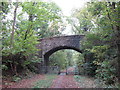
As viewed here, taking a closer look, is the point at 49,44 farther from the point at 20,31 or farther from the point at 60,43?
the point at 20,31

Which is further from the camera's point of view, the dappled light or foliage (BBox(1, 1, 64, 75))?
foliage (BBox(1, 1, 64, 75))

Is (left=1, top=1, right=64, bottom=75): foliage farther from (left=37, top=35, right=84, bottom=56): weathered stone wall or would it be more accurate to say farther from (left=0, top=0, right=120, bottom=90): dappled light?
(left=37, top=35, right=84, bottom=56): weathered stone wall

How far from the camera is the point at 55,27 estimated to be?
70.5 feet

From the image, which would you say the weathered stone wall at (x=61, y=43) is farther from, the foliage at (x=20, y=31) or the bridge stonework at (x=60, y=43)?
the foliage at (x=20, y=31)

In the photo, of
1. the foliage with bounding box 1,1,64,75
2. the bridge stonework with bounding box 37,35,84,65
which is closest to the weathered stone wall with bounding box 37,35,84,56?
the bridge stonework with bounding box 37,35,84,65

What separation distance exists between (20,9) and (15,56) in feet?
11.0

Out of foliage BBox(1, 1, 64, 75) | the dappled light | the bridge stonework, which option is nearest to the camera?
the dappled light

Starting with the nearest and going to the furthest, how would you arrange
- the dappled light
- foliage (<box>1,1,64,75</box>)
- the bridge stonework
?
the dappled light < foliage (<box>1,1,64,75</box>) < the bridge stonework

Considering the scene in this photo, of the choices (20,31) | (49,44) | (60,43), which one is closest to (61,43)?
(60,43)

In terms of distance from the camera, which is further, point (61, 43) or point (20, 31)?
point (61, 43)

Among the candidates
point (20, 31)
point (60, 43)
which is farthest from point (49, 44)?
point (20, 31)

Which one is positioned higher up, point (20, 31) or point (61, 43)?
point (20, 31)

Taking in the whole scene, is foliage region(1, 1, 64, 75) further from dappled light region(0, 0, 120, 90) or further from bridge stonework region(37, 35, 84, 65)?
bridge stonework region(37, 35, 84, 65)

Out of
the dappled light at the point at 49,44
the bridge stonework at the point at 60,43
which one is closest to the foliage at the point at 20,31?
the dappled light at the point at 49,44
